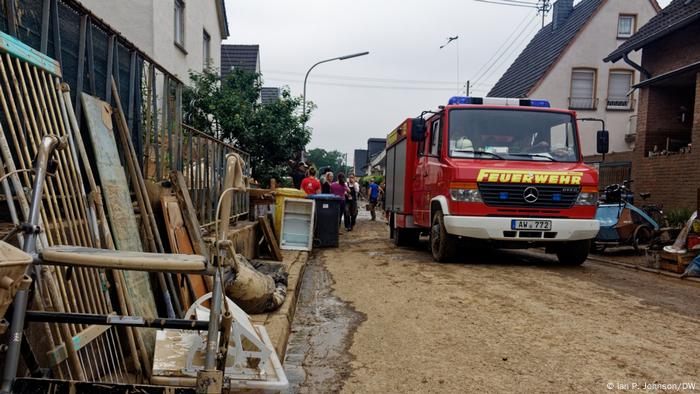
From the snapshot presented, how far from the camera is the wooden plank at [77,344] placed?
2.07m

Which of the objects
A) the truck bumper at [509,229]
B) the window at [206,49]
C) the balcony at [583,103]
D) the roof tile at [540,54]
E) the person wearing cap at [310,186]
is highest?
the roof tile at [540,54]

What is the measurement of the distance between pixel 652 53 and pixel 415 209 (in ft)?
27.4

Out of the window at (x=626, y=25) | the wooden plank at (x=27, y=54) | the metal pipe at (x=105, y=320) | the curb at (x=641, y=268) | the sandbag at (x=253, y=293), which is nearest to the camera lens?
the metal pipe at (x=105, y=320)

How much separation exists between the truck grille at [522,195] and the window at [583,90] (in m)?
17.5

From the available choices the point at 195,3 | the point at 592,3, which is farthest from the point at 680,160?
the point at 592,3

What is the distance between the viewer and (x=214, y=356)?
1783mm

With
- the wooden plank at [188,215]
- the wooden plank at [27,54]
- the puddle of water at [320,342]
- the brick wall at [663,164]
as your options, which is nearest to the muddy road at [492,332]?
the puddle of water at [320,342]

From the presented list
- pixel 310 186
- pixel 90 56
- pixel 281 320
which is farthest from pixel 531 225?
pixel 90 56

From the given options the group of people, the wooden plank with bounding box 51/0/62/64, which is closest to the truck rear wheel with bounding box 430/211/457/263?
the group of people

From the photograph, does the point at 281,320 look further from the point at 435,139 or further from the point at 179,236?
the point at 435,139

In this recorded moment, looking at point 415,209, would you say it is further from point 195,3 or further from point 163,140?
point 195,3

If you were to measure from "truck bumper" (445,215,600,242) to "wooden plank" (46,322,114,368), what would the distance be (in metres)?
5.30

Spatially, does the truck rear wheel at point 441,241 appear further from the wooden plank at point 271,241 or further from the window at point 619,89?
the window at point 619,89

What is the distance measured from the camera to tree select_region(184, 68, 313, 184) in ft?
36.4
